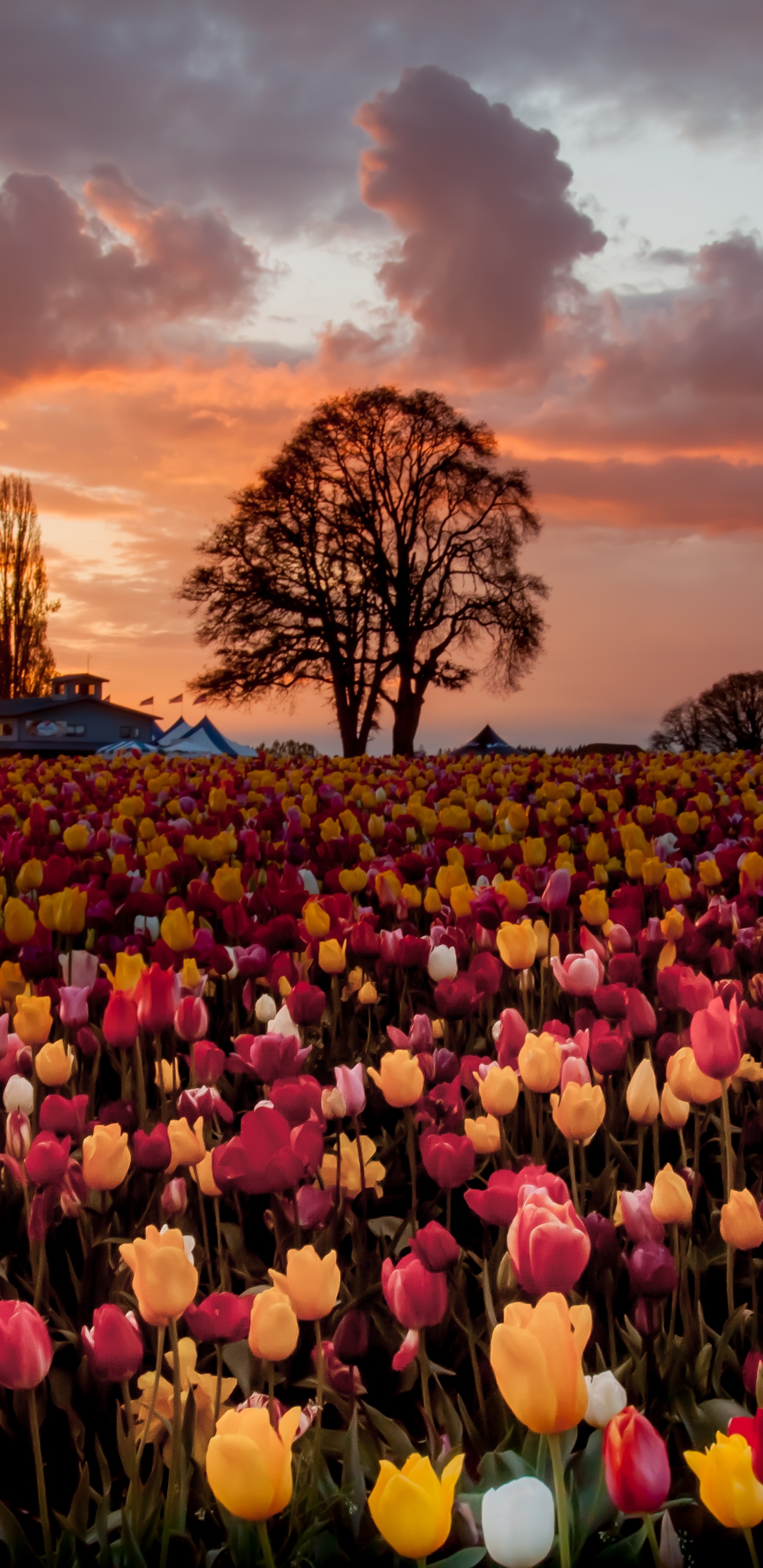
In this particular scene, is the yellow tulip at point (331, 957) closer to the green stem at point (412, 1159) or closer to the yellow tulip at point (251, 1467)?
the green stem at point (412, 1159)

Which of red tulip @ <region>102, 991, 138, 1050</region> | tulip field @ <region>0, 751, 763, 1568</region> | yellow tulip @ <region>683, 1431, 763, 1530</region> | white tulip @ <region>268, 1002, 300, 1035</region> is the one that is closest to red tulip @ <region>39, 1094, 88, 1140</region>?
tulip field @ <region>0, 751, 763, 1568</region>

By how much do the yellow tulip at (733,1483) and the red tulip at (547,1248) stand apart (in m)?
0.23

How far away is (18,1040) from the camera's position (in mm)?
2979

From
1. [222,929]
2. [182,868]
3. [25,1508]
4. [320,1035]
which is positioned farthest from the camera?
[182,868]

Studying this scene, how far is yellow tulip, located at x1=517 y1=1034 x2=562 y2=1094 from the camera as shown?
2318mm

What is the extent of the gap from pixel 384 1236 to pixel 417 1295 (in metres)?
0.89

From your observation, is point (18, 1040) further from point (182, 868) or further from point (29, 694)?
point (29, 694)

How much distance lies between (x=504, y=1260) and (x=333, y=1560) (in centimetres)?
62

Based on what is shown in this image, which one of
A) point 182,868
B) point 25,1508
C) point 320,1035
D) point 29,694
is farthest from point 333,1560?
point 29,694

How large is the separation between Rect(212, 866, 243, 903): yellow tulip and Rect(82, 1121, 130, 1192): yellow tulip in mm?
2294

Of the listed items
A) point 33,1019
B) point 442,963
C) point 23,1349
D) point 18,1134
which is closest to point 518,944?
point 442,963

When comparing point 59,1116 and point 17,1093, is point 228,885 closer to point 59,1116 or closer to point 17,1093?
point 17,1093

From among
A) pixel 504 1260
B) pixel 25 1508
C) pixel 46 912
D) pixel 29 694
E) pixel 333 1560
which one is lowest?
pixel 25 1508

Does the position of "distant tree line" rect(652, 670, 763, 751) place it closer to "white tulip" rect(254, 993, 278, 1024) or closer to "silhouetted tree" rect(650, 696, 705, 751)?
"silhouetted tree" rect(650, 696, 705, 751)
